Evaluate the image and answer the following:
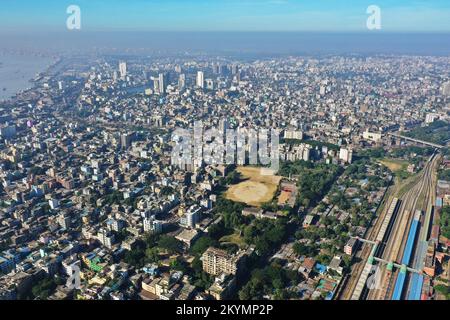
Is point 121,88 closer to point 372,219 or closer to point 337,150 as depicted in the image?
point 337,150

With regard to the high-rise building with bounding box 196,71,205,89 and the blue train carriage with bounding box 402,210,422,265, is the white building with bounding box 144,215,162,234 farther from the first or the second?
the high-rise building with bounding box 196,71,205,89

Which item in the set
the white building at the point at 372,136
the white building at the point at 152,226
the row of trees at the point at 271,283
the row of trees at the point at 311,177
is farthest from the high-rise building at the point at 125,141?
the white building at the point at 372,136

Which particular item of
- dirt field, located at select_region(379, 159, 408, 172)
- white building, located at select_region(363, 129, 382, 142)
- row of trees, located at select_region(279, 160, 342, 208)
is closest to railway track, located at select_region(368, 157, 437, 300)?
dirt field, located at select_region(379, 159, 408, 172)

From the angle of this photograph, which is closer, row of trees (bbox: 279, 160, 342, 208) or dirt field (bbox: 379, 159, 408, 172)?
row of trees (bbox: 279, 160, 342, 208)

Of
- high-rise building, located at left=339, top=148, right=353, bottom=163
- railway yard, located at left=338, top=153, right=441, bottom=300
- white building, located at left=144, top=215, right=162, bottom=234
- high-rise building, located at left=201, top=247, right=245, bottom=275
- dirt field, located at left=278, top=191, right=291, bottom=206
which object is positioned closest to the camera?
railway yard, located at left=338, top=153, right=441, bottom=300

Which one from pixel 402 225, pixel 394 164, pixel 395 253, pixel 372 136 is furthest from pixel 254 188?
pixel 372 136
